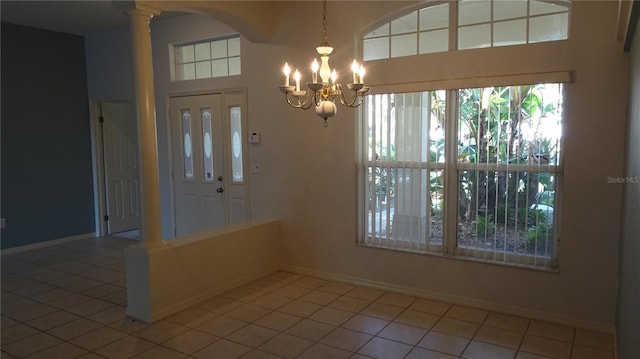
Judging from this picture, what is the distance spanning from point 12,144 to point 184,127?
2.25 metres

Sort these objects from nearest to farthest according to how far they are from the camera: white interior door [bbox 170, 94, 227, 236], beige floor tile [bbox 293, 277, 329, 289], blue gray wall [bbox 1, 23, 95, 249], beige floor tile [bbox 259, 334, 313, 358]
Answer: beige floor tile [bbox 259, 334, 313, 358] < beige floor tile [bbox 293, 277, 329, 289] < white interior door [bbox 170, 94, 227, 236] < blue gray wall [bbox 1, 23, 95, 249]

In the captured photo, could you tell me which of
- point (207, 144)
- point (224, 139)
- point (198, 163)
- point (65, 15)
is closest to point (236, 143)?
point (224, 139)

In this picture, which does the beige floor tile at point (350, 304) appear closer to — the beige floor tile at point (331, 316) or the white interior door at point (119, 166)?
the beige floor tile at point (331, 316)

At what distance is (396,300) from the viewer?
391 cm

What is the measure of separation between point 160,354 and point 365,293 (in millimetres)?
1891

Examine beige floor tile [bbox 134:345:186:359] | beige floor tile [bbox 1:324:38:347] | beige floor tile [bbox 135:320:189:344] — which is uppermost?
beige floor tile [bbox 1:324:38:347]

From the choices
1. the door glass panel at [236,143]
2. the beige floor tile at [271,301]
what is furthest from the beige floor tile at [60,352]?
the door glass panel at [236,143]

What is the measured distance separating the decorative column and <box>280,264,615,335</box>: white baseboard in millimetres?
1691

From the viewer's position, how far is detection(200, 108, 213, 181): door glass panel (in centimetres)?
532

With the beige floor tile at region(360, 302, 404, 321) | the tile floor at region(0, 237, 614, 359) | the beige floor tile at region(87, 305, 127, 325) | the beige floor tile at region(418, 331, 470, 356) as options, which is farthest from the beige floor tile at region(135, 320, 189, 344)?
the beige floor tile at region(418, 331, 470, 356)

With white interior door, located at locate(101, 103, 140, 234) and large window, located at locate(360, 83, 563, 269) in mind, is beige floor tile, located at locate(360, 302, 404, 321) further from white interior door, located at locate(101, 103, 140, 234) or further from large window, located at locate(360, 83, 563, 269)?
white interior door, located at locate(101, 103, 140, 234)

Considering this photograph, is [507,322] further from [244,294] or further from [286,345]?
[244,294]

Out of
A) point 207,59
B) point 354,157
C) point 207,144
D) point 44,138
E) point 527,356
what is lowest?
point 527,356

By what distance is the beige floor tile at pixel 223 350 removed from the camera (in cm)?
295
